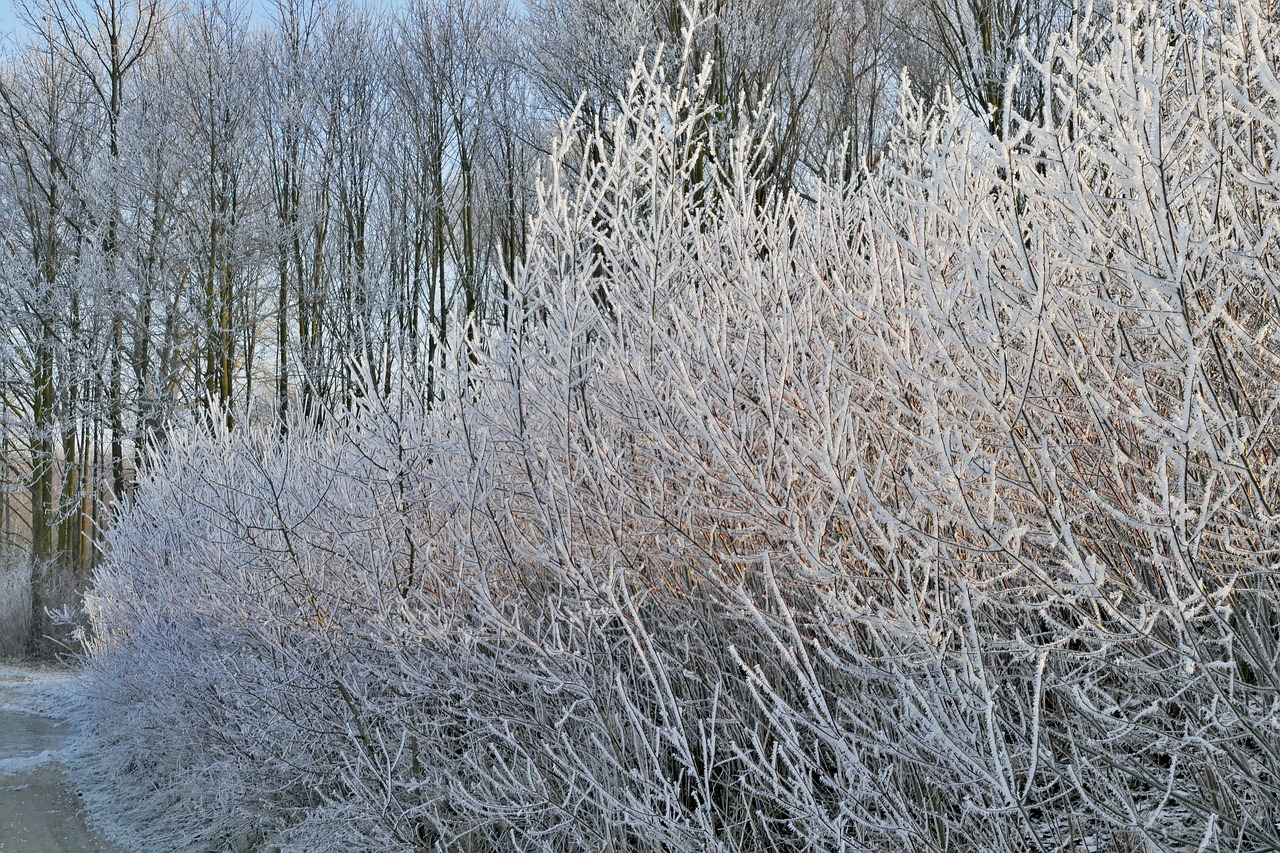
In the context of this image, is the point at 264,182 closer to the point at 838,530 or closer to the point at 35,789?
the point at 35,789

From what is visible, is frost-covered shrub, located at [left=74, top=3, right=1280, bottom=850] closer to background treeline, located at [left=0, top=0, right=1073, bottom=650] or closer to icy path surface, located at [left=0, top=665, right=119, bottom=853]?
icy path surface, located at [left=0, top=665, right=119, bottom=853]

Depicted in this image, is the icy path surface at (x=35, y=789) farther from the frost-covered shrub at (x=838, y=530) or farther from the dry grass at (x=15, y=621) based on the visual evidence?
the dry grass at (x=15, y=621)

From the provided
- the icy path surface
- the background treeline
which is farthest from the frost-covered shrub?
the background treeline

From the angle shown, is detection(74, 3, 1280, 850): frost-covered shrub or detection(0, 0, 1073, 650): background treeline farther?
detection(0, 0, 1073, 650): background treeline

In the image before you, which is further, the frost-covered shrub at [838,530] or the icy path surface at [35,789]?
the icy path surface at [35,789]

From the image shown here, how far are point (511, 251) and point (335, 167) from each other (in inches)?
138

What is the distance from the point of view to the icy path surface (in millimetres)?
6512

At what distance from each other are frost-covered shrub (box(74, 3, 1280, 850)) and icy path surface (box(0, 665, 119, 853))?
2.13 ft

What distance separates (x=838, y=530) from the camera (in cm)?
319

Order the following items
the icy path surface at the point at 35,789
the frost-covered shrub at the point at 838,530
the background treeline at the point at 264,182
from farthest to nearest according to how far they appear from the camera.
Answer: the background treeline at the point at 264,182, the icy path surface at the point at 35,789, the frost-covered shrub at the point at 838,530

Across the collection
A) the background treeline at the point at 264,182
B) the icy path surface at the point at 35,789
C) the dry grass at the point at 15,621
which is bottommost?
the icy path surface at the point at 35,789

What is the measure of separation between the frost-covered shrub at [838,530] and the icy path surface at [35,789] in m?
0.65

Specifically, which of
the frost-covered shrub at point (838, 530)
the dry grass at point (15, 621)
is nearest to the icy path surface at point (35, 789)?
the frost-covered shrub at point (838, 530)

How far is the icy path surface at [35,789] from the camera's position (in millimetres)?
6512
